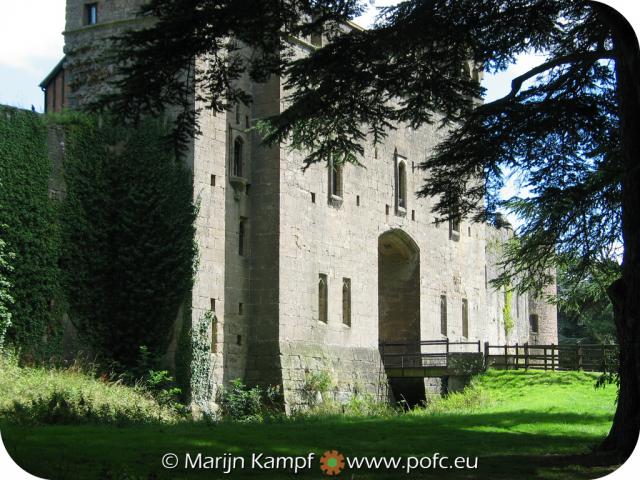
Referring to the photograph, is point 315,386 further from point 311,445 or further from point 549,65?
point 549,65

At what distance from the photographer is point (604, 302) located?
66.5ft

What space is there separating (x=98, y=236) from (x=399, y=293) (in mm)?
12817

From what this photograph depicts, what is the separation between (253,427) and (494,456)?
426 centimetres

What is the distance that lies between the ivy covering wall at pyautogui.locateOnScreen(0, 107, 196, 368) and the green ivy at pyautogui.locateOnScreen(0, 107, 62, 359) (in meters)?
0.02

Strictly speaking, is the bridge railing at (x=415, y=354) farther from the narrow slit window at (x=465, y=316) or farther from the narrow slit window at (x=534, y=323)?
the narrow slit window at (x=534, y=323)

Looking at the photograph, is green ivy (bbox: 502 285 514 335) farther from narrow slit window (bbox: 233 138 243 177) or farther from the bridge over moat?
narrow slit window (bbox: 233 138 243 177)

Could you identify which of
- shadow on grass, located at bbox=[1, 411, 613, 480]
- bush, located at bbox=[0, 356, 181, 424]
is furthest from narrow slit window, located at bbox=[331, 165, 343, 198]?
shadow on grass, located at bbox=[1, 411, 613, 480]

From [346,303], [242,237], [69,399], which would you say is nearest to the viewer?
[69,399]

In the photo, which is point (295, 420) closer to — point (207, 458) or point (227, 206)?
point (227, 206)

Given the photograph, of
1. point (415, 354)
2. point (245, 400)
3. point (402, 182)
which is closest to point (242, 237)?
point (245, 400)

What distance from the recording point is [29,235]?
18516 millimetres

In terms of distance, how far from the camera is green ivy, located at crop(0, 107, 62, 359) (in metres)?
18.2

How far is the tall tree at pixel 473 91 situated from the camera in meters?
10.8

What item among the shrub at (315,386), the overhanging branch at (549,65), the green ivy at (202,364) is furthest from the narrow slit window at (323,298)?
the overhanging branch at (549,65)
